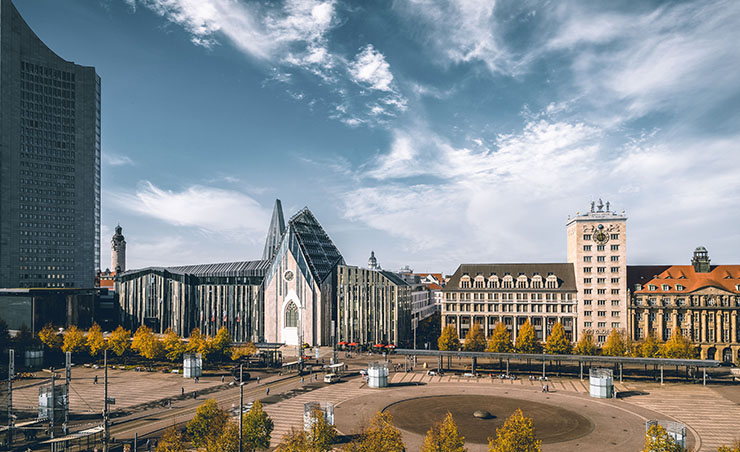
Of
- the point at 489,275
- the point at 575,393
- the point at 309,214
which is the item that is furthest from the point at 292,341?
the point at 575,393

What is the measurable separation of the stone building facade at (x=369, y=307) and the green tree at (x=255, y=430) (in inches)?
3522

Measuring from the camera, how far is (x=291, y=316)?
14675 centimetres

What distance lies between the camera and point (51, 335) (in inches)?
4985

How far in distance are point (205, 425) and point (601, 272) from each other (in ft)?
360

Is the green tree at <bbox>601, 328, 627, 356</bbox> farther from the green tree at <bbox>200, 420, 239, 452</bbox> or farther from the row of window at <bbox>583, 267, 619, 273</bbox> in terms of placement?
the green tree at <bbox>200, 420, 239, 452</bbox>

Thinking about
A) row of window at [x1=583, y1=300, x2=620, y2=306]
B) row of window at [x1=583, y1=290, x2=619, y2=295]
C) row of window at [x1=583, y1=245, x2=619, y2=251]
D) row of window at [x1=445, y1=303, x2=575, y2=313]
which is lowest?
row of window at [x1=445, y1=303, x2=575, y2=313]

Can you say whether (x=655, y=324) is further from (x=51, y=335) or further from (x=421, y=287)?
(x=51, y=335)

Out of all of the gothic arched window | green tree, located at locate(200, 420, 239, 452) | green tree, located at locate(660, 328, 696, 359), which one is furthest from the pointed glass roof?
green tree, located at locate(200, 420, 239, 452)

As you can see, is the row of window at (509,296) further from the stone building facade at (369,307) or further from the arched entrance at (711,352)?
the arched entrance at (711,352)

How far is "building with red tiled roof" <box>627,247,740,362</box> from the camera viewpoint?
123 metres

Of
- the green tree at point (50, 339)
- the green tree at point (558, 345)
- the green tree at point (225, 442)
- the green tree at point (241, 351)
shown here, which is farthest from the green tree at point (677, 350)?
the green tree at point (50, 339)

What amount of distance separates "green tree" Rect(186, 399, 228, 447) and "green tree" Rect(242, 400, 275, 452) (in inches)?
86.9

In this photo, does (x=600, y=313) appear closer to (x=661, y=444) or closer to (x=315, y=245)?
(x=315, y=245)

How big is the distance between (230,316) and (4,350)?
54.3m
